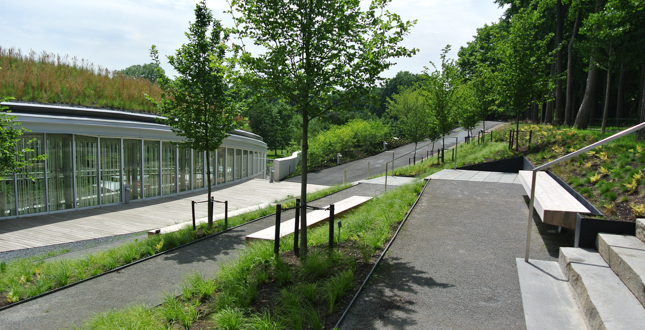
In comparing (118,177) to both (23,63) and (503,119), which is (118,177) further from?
(503,119)

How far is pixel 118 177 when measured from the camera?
15.3 meters

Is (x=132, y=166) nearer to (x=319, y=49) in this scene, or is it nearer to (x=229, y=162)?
(x=229, y=162)

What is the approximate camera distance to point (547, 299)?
14.9ft

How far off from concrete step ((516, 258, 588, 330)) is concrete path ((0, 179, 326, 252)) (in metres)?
9.61

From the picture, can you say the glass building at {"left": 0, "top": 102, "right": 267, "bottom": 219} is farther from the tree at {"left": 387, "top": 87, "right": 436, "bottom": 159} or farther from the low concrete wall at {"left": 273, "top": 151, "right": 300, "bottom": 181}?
the tree at {"left": 387, "top": 87, "right": 436, "bottom": 159}

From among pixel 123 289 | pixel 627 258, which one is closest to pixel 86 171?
pixel 123 289

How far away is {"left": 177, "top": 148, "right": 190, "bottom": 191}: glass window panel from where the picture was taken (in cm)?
1816

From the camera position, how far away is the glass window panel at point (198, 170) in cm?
1900

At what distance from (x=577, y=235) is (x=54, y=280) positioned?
25.9 feet

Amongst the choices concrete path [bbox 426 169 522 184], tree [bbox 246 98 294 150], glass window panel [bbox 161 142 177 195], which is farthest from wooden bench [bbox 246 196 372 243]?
tree [bbox 246 98 294 150]

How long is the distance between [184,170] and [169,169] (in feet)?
2.98

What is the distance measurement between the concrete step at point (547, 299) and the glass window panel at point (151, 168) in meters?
14.6

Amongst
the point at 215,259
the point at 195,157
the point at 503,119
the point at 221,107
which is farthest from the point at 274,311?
the point at 503,119

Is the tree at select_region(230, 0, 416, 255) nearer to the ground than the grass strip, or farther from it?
farther from it
